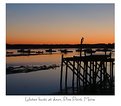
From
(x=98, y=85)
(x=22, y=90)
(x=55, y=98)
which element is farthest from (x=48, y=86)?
(x=55, y=98)

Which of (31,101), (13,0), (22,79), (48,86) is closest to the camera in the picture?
(31,101)

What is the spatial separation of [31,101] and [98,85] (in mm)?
5723

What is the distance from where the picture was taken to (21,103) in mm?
5246

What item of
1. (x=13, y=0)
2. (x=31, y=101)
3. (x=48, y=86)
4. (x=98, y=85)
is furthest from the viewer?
(x=48, y=86)

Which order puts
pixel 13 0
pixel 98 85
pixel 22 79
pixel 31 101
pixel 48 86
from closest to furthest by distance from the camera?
pixel 31 101 → pixel 13 0 → pixel 98 85 → pixel 48 86 → pixel 22 79

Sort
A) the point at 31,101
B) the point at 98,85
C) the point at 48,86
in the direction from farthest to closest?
the point at 48,86
the point at 98,85
the point at 31,101

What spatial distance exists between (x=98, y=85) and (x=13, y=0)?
5818mm

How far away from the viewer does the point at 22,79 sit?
1301cm
